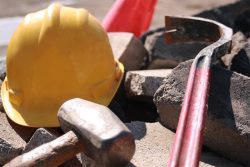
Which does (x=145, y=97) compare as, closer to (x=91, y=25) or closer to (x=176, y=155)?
(x=91, y=25)

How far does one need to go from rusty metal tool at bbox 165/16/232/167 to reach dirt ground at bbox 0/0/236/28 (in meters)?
2.66

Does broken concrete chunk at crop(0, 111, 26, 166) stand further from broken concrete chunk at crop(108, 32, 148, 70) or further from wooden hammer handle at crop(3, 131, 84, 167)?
broken concrete chunk at crop(108, 32, 148, 70)

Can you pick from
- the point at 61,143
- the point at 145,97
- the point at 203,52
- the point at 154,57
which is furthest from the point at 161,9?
the point at 61,143

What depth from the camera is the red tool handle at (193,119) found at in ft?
7.08

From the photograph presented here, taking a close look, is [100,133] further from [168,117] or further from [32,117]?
[32,117]

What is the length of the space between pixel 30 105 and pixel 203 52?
3.29 feet

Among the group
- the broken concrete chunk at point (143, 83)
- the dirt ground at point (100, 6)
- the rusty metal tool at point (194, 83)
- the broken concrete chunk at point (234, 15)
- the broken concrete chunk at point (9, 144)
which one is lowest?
the dirt ground at point (100, 6)

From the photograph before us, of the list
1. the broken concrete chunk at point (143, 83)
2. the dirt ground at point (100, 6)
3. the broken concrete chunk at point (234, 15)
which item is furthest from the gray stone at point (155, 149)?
the dirt ground at point (100, 6)

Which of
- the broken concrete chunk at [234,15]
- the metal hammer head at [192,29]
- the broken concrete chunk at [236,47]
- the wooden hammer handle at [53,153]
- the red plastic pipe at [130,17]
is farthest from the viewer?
the red plastic pipe at [130,17]

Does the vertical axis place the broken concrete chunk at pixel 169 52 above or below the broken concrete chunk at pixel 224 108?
below

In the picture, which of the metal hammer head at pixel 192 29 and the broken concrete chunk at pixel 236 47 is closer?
the broken concrete chunk at pixel 236 47

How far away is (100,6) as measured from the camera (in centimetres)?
686

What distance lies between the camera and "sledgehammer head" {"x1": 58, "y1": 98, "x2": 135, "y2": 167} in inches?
Answer: 83.8

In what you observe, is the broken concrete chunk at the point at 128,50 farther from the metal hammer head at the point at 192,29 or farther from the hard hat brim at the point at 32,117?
the hard hat brim at the point at 32,117
